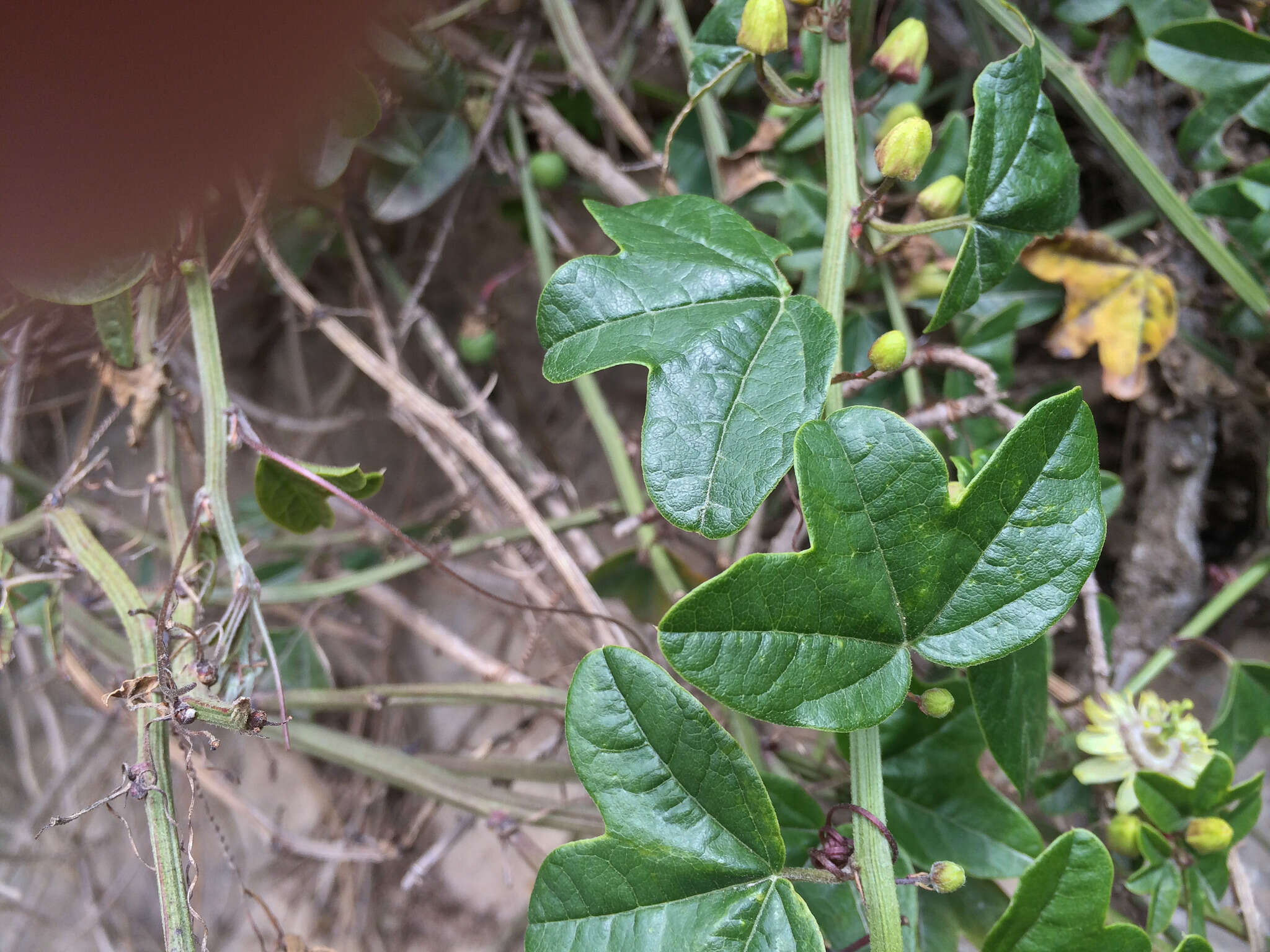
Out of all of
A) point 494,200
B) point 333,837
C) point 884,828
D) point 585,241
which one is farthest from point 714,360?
point 333,837

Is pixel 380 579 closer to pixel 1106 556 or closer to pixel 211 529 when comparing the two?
pixel 211 529

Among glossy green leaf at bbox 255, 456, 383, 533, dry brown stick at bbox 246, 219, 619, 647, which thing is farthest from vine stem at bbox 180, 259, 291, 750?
dry brown stick at bbox 246, 219, 619, 647

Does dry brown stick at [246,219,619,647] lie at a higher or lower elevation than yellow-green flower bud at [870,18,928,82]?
lower

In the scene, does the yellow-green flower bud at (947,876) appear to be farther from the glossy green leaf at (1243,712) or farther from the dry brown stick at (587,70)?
the dry brown stick at (587,70)

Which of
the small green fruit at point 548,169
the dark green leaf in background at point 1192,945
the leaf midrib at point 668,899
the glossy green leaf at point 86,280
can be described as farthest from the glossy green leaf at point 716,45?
the dark green leaf in background at point 1192,945

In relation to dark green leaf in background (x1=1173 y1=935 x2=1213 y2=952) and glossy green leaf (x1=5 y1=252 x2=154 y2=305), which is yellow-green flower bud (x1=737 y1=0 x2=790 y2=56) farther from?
dark green leaf in background (x1=1173 y1=935 x2=1213 y2=952)
